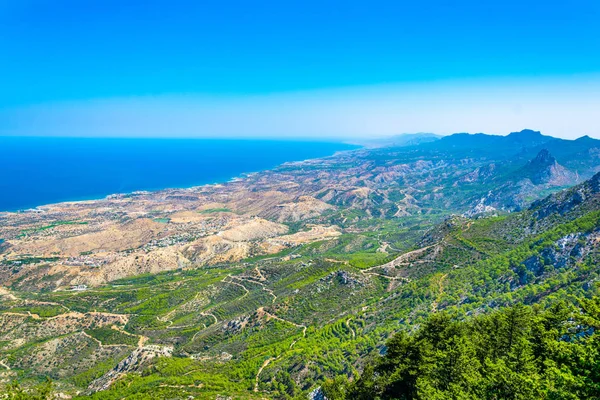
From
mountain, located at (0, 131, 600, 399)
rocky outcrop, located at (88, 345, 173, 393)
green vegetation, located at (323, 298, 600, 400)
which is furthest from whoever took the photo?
rocky outcrop, located at (88, 345, 173, 393)

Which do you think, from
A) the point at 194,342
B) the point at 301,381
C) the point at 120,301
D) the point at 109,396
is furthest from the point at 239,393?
the point at 120,301

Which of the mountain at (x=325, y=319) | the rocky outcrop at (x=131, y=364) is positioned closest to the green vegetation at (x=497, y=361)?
the mountain at (x=325, y=319)

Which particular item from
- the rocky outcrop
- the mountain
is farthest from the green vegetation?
the rocky outcrop

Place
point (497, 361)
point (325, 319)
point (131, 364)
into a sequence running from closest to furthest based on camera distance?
point (497, 361), point (131, 364), point (325, 319)

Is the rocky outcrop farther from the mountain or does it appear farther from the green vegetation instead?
the green vegetation

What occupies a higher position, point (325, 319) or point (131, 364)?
point (325, 319)

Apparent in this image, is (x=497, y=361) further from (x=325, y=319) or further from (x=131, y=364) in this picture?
(x=131, y=364)

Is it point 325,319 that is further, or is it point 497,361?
point 325,319

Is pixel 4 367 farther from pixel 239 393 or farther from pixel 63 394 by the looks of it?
pixel 239 393

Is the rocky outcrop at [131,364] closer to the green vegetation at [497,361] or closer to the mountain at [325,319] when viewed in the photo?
the mountain at [325,319]

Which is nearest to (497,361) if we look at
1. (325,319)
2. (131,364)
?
(325,319)

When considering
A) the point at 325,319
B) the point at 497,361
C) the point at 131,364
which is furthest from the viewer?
the point at 325,319
